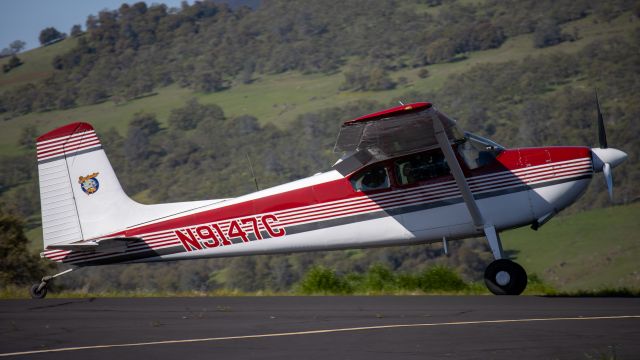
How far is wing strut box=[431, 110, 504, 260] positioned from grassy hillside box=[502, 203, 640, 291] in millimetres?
47424

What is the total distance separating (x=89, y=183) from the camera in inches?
551

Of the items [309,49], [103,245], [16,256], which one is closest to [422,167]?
[103,245]

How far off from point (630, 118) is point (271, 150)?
161 ft

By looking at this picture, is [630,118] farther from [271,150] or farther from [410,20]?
[410,20]

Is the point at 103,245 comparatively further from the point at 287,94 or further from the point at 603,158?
the point at 287,94

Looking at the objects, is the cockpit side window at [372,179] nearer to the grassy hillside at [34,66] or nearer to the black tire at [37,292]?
the black tire at [37,292]

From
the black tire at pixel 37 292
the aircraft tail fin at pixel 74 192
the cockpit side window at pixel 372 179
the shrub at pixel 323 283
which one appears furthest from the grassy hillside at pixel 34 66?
the cockpit side window at pixel 372 179

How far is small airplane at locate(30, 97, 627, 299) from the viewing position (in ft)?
41.0

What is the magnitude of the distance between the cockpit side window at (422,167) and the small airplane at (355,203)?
15 mm

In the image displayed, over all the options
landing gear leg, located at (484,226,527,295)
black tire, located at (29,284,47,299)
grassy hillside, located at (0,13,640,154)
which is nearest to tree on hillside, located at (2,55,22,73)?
grassy hillside, located at (0,13,640,154)

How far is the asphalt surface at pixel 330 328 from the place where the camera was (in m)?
7.94

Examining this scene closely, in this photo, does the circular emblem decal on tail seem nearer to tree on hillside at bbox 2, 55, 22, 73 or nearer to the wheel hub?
the wheel hub

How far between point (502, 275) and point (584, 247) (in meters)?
57.5

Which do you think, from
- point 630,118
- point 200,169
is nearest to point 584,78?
point 630,118
